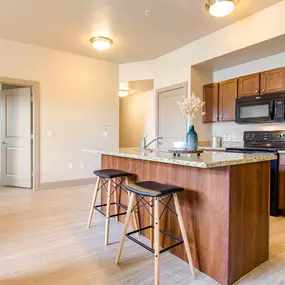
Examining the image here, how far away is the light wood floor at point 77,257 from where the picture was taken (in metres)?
1.76

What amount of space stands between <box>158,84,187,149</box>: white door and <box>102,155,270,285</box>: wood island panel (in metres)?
2.68

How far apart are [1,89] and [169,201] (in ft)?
15.0

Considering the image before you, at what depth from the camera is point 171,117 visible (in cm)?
490

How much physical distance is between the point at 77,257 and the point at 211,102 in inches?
138

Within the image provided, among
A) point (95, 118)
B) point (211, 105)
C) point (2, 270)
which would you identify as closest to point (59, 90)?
point (95, 118)

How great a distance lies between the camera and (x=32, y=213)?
10.6 ft

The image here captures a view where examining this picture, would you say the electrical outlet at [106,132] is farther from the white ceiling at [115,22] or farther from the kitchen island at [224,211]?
A: the kitchen island at [224,211]

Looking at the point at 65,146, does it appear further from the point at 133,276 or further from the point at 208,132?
the point at 133,276

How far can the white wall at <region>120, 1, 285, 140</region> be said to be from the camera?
3.09 m

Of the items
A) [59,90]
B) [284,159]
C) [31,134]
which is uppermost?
[59,90]

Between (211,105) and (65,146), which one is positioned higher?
(211,105)

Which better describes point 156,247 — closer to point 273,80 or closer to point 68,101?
point 273,80

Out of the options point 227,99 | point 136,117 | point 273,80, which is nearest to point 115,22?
point 227,99

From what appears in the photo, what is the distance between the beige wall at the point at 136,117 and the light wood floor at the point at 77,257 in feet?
14.7
